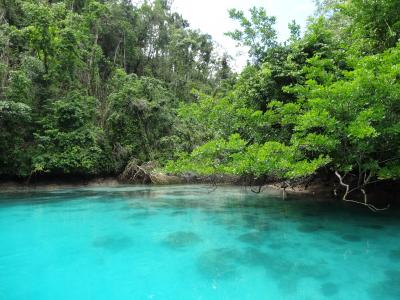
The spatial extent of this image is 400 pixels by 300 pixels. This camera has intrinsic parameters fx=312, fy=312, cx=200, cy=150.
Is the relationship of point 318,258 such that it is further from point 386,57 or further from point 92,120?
point 92,120

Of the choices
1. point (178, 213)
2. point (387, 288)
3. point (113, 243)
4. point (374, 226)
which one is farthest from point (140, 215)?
point (387, 288)

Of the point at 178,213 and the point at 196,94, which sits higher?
the point at 196,94

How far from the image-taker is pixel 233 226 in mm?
8688

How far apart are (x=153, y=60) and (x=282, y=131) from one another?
73.0ft

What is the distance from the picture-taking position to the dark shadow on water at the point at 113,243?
661 centimetres

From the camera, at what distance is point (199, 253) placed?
621cm

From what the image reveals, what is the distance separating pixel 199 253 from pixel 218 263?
70 cm

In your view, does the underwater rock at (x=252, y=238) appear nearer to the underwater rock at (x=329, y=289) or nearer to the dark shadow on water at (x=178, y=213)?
the underwater rock at (x=329, y=289)

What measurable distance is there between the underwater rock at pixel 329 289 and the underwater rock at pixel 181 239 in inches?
122

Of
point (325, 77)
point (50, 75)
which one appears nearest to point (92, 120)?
point (50, 75)

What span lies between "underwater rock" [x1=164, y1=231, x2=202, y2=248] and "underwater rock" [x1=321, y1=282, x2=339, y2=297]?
3.11m

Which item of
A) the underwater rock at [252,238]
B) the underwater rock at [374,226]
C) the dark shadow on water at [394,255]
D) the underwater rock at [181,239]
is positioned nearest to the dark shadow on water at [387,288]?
the dark shadow on water at [394,255]

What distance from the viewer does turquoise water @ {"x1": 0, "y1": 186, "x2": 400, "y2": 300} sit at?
14.7ft

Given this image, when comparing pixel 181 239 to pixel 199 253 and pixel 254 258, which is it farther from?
pixel 254 258
